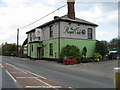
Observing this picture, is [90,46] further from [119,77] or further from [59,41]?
[119,77]

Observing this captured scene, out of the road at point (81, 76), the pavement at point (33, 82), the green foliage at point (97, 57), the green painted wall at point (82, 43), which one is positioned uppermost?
the green painted wall at point (82, 43)

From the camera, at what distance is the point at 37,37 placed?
3581 centimetres

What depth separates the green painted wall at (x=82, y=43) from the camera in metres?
28.4

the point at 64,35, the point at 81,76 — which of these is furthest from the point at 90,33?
the point at 81,76

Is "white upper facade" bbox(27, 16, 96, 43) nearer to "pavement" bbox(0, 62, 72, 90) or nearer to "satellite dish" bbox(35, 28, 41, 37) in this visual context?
"satellite dish" bbox(35, 28, 41, 37)

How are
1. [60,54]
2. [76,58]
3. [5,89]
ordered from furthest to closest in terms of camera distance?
[60,54] → [76,58] → [5,89]

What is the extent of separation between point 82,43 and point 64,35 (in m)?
3.86

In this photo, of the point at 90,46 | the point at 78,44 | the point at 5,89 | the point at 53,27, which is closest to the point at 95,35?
the point at 90,46

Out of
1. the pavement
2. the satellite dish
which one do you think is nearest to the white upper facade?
the satellite dish

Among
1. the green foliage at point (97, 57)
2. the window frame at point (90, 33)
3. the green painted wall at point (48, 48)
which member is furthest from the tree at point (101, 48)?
the green painted wall at point (48, 48)

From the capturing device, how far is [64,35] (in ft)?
94.5

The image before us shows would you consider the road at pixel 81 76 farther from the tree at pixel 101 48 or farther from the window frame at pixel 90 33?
the window frame at pixel 90 33

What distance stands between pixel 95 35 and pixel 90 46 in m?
2.57

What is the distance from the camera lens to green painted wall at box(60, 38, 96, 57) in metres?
28.4
